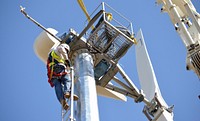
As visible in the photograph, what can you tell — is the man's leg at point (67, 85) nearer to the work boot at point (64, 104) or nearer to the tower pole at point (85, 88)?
the work boot at point (64, 104)

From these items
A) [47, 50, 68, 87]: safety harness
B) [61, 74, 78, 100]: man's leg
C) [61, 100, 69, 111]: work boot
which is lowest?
[61, 100, 69, 111]: work boot

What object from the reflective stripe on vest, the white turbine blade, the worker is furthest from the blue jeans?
the white turbine blade

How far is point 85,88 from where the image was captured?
11.5 m

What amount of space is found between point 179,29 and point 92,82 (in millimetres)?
7471

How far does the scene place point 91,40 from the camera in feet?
43.8

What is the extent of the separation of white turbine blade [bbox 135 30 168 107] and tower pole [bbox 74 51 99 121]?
283 centimetres

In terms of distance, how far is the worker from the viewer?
11073 mm

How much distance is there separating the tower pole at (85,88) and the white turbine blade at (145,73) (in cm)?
283

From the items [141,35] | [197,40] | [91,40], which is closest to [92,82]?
[91,40]

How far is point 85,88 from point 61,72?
2.37 ft

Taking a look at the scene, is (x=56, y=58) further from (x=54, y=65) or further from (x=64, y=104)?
(x=64, y=104)

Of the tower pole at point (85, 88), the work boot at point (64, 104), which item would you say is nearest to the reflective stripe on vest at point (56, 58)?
the tower pole at point (85, 88)

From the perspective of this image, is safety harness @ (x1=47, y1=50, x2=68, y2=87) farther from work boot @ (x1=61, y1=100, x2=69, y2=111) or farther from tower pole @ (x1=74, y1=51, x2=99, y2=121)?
work boot @ (x1=61, y1=100, x2=69, y2=111)

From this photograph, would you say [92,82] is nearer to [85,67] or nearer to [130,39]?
[85,67]
